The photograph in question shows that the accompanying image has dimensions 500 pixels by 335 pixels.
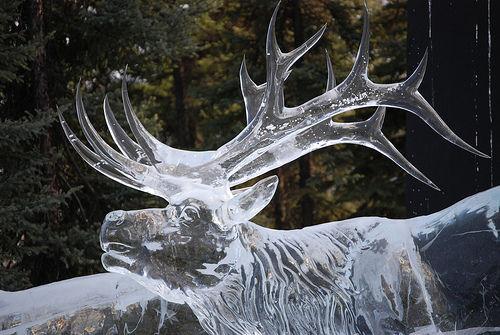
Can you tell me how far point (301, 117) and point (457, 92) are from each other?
2599mm

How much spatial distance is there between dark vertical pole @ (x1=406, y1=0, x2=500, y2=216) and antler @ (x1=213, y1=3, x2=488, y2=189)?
2265 millimetres

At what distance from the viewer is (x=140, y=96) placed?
400 inches

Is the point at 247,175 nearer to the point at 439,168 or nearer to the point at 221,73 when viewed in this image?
the point at 439,168

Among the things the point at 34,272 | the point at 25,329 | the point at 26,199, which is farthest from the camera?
the point at 34,272

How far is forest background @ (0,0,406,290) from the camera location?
6.71 meters

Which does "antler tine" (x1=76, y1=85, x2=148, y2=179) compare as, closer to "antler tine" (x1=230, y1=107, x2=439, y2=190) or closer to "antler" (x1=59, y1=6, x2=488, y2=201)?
"antler" (x1=59, y1=6, x2=488, y2=201)

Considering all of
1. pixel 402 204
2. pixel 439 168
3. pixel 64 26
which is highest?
pixel 64 26

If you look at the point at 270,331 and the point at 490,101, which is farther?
the point at 490,101

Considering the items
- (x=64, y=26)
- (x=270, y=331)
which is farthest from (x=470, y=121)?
(x=64, y=26)

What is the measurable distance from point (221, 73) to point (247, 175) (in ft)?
27.0

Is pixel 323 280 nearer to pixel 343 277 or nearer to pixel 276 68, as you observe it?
pixel 343 277

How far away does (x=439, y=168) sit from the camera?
18.4ft

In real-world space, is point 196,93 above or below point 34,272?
above

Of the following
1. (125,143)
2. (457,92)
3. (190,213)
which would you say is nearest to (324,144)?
(190,213)
